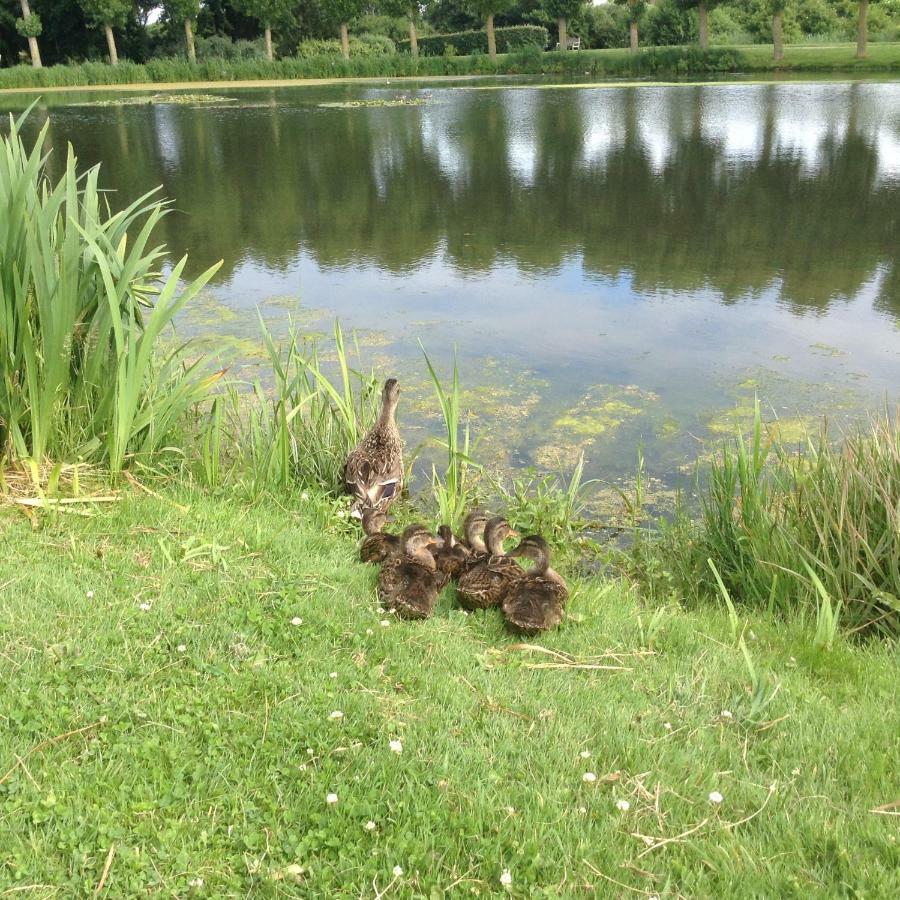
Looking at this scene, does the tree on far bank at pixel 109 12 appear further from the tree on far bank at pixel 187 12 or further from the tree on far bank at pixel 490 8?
the tree on far bank at pixel 490 8

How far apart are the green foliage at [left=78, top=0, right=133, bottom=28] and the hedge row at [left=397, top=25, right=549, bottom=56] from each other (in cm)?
1706

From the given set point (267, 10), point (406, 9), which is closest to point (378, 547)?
point (267, 10)

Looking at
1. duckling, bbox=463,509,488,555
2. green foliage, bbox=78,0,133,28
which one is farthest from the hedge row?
duckling, bbox=463,509,488,555

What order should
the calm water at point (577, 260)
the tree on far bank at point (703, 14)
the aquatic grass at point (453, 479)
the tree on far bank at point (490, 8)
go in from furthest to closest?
the tree on far bank at point (490, 8), the tree on far bank at point (703, 14), the calm water at point (577, 260), the aquatic grass at point (453, 479)

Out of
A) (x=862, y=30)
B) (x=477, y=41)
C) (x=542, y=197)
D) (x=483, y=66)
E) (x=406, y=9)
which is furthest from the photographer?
(x=477, y=41)

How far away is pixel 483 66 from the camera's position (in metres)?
47.3

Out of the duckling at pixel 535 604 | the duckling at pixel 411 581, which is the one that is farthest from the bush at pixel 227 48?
the duckling at pixel 535 604

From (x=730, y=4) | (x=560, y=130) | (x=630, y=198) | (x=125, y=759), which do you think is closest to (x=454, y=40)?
(x=730, y=4)

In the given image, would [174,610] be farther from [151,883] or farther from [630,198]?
[630,198]

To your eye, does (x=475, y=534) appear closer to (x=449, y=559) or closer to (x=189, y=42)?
(x=449, y=559)

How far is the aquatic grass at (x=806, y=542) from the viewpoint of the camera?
3.91 meters

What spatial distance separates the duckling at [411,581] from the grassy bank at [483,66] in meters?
38.6

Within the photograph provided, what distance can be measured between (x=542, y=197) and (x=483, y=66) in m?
36.9

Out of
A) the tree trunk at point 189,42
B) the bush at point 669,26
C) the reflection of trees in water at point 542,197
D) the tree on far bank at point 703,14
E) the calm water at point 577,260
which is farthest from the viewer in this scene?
the bush at point 669,26
